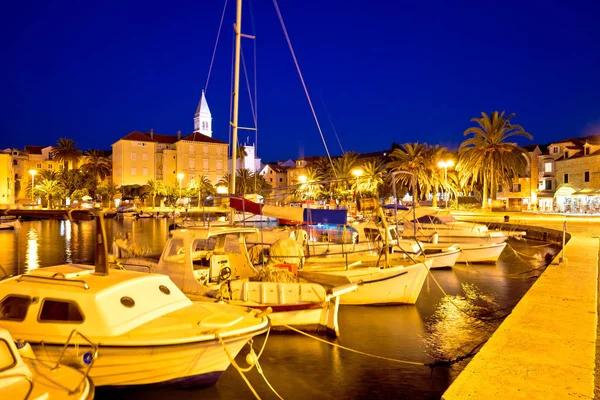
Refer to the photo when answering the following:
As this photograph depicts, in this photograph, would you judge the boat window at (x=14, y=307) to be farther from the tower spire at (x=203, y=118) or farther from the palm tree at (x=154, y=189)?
the tower spire at (x=203, y=118)

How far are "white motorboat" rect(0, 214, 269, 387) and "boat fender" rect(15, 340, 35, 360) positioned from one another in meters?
0.47

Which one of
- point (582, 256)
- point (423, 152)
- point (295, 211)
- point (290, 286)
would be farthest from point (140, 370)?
point (423, 152)

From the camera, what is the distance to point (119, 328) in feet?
26.1

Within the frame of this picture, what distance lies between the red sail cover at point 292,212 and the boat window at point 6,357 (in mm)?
10695

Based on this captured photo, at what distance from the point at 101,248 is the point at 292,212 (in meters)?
9.44

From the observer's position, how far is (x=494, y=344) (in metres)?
7.99

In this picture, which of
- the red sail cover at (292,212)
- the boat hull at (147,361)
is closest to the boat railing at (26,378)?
the boat hull at (147,361)

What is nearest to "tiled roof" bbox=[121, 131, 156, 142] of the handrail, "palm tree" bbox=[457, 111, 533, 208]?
"palm tree" bbox=[457, 111, 533, 208]

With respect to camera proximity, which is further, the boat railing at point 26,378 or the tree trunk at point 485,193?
the tree trunk at point 485,193

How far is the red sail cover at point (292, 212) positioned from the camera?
672 inches

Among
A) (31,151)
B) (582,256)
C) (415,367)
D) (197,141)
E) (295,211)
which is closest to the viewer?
(415,367)

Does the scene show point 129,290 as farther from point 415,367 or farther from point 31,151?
point 31,151

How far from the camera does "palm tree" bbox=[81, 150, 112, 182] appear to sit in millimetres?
102375

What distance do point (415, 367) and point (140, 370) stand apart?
245 inches
